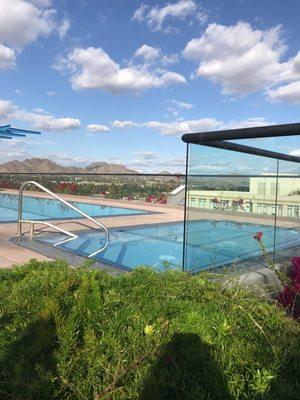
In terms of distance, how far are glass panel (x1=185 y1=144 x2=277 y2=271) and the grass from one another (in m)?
1.47

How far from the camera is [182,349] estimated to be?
1660mm

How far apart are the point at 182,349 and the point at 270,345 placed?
0.38 m

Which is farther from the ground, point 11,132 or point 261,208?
point 11,132

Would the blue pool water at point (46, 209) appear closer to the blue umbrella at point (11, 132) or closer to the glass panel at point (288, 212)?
the glass panel at point (288, 212)

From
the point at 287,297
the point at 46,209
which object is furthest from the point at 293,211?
the point at 46,209

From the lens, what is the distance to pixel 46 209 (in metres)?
12.4

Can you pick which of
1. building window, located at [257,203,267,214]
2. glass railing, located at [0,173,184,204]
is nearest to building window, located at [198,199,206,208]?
building window, located at [257,203,267,214]

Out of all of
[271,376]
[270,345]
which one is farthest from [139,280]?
[271,376]

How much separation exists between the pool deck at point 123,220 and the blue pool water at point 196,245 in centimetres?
8

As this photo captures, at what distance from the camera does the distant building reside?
3.94 m

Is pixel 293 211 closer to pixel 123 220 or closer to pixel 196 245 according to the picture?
pixel 196 245

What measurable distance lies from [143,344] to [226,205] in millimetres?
2768

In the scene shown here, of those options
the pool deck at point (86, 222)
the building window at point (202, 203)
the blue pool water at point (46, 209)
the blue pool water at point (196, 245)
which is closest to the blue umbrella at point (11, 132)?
the blue pool water at point (46, 209)

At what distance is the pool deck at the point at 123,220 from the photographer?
4371 mm
